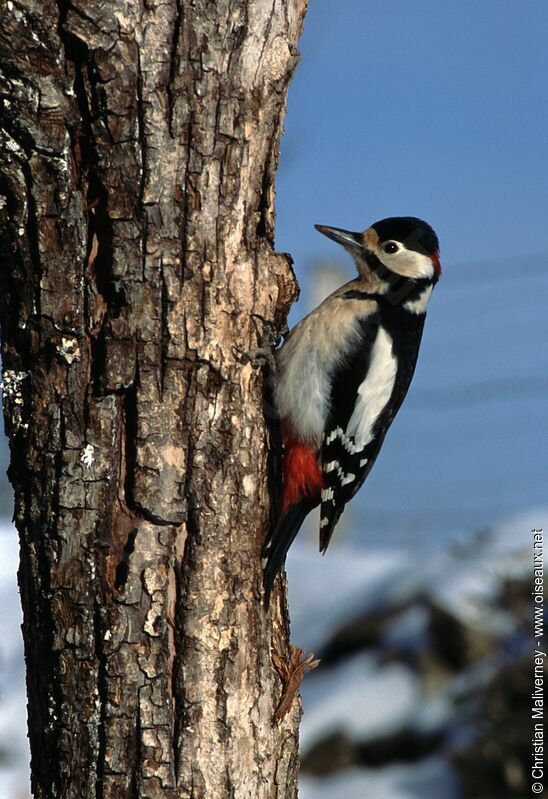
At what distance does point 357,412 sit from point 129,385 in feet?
4.24

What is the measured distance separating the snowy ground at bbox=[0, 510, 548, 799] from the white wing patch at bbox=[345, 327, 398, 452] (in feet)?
6.47

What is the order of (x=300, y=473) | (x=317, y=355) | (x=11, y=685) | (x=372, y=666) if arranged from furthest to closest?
(x=11, y=685)
(x=372, y=666)
(x=317, y=355)
(x=300, y=473)

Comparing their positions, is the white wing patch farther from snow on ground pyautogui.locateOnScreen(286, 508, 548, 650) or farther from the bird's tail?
snow on ground pyautogui.locateOnScreen(286, 508, 548, 650)

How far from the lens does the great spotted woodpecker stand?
3309 millimetres

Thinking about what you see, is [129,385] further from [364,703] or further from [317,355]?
[364,703]

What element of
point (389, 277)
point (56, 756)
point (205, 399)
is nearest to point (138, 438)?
point (205, 399)

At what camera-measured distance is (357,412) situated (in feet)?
11.9

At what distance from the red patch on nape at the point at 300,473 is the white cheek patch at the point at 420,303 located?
800 millimetres

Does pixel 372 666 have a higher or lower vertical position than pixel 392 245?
lower

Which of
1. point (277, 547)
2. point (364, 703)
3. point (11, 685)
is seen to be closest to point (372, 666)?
point (364, 703)

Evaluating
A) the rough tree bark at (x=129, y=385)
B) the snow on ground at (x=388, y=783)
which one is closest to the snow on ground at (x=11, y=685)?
the snow on ground at (x=388, y=783)

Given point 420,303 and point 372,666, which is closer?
point 420,303

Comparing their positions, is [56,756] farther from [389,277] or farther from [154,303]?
[389,277]

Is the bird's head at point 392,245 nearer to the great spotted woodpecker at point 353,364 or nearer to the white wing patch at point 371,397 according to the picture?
the great spotted woodpecker at point 353,364
